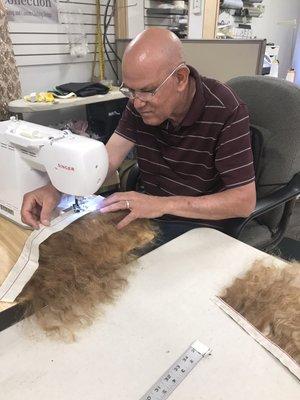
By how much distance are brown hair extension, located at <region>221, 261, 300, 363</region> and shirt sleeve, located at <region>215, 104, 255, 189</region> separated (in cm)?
37

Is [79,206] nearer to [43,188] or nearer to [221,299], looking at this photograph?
[43,188]

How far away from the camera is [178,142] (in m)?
1.31

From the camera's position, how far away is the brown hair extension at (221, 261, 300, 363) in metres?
0.69

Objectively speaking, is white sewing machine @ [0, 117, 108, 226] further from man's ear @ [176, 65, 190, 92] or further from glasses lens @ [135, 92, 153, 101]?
man's ear @ [176, 65, 190, 92]

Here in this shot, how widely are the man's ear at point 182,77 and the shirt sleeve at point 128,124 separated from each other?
0.95ft

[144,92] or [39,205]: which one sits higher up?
[144,92]

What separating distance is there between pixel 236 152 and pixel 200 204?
228 millimetres

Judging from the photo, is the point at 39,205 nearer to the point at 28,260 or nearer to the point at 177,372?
the point at 28,260

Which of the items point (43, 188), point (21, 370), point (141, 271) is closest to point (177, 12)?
point (43, 188)

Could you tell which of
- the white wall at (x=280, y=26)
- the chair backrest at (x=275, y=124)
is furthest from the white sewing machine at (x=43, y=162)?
the white wall at (x=280, y=26)

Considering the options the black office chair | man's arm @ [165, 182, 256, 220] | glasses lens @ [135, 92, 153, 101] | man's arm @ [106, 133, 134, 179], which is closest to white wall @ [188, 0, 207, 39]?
the black office chair

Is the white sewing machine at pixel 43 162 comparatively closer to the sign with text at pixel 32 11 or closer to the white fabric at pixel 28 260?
the white fabric at pixel 28 260

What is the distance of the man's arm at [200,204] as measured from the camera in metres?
1.06

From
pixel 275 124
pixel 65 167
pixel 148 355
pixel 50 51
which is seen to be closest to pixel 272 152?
pixel 275 124
